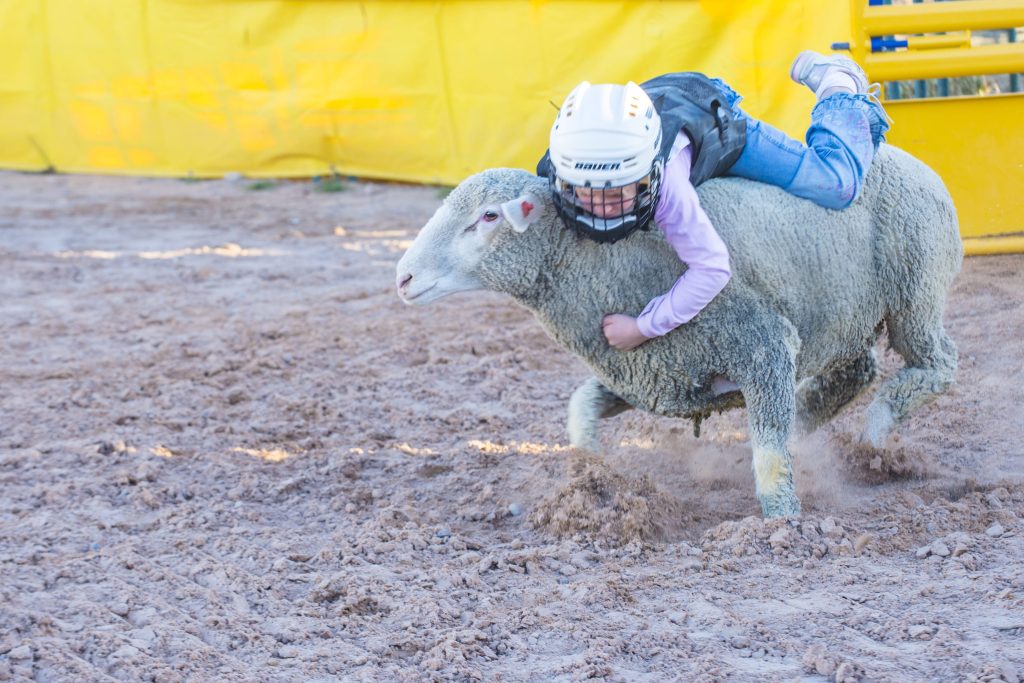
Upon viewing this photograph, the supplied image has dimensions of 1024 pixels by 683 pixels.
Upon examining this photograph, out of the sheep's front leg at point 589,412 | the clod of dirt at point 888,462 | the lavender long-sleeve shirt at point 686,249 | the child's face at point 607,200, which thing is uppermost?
the child's face at point 607,200

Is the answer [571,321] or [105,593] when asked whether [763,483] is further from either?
[105,593]

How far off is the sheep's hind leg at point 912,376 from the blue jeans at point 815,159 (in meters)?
0.58

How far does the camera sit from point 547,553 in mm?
A: 3830

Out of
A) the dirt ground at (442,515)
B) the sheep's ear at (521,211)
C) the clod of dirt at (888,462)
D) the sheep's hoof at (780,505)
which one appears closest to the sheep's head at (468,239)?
the sheep's ear at (521,211)

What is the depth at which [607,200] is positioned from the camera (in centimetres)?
358

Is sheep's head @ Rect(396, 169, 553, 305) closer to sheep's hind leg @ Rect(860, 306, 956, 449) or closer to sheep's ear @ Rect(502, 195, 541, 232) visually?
sheep's ear @ Rect(502, 195, 541, 232)

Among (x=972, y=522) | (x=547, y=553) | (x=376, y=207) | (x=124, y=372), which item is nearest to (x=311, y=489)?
(x=547, y=553)

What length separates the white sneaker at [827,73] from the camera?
14.3 ft

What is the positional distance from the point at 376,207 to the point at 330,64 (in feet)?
5.15

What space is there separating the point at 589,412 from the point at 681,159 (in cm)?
101

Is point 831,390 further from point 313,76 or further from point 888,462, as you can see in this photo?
point 313,76

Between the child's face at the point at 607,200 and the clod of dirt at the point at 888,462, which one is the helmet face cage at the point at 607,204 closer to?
the child's face at the point at 607,200

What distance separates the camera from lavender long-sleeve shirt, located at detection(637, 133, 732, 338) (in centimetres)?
366

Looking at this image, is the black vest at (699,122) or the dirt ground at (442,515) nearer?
the dirt ground at (442,515)
